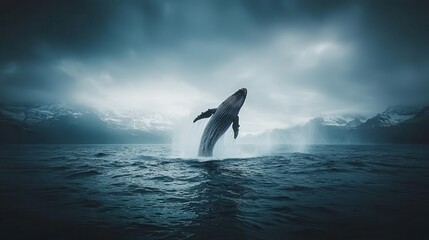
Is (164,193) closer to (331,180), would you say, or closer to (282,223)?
(282,223)

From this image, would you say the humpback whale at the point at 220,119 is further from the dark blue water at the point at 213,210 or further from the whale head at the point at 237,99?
the dark blue water at the point at 213,210

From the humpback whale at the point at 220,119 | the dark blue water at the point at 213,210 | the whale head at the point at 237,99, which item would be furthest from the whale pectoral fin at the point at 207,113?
the dark blue water at the point at 213,210

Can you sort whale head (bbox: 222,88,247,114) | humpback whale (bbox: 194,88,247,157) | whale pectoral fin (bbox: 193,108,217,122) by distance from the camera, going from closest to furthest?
whale head (bbox: 222,88,247,114) → humpback whale (bbox: 194,88,247,157) → whale pectoral fin (bbox: 193,108,217,122)

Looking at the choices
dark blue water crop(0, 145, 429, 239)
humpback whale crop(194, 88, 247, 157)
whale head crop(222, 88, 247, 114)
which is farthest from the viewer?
humpback whale crop(194, 88, 247, 157)

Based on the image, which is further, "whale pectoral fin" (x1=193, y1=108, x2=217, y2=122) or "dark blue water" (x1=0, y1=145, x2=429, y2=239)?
"whale pectoral fin" (x1=193, y1=108, x2=217, y2=122)

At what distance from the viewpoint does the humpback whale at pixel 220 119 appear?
14.9 meters

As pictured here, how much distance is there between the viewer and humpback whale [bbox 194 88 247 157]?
586 inches

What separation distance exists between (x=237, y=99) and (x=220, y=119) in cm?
211

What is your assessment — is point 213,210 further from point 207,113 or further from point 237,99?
point 207,113

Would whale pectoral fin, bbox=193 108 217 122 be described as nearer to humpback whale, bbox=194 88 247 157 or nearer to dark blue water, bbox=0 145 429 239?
humpback whale, bbox=194 88 247 157

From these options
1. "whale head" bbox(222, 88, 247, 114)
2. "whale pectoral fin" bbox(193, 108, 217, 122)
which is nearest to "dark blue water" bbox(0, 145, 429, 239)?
"whale head" bbox(222, 88, 247, 114)

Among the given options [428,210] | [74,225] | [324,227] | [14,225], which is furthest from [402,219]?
[14,225]

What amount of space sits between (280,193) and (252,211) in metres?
2.37

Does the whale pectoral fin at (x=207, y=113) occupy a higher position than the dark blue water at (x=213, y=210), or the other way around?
the whale pectoral fin at (x=207, y=113)
